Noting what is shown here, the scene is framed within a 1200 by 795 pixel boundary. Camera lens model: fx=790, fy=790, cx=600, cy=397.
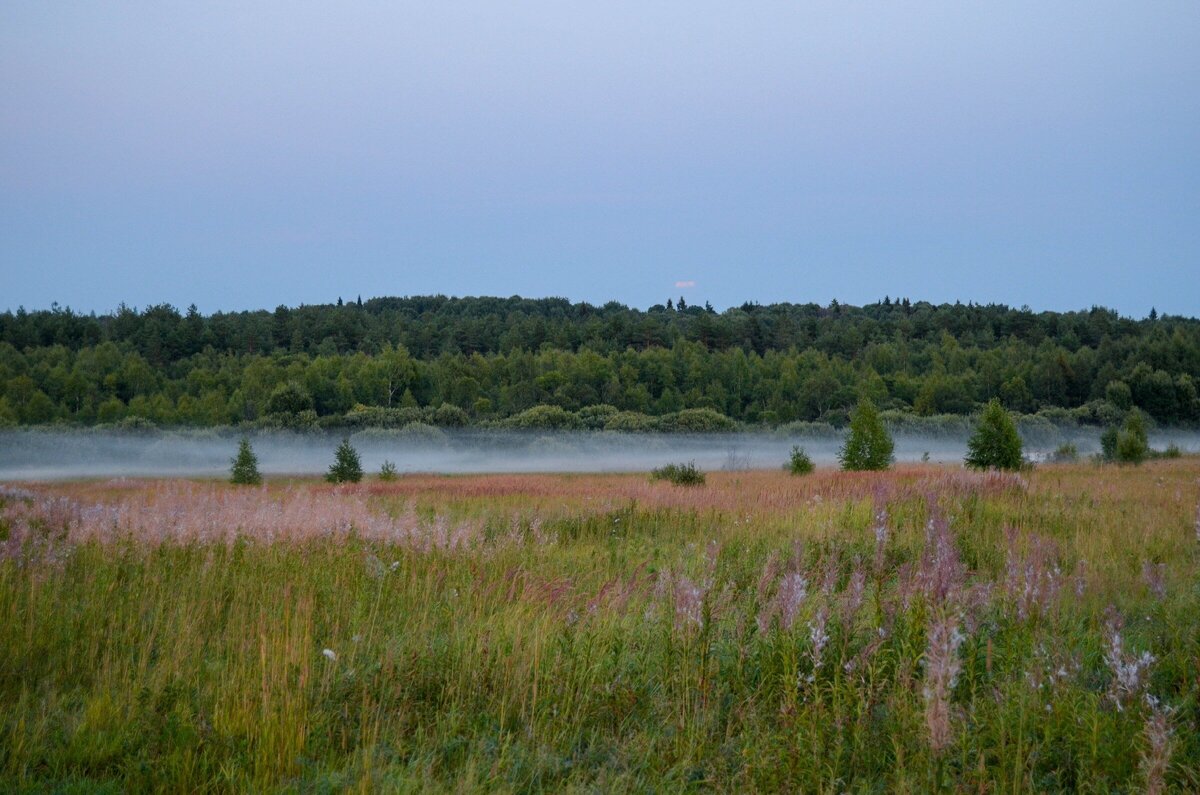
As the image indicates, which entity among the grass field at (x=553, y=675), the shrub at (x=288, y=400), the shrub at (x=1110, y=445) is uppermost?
the shrub at (x=288, y=400)

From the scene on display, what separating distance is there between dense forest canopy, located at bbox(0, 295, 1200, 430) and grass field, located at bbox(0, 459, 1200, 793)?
1310cm

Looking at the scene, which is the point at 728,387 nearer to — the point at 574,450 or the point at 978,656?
the point at 574,450

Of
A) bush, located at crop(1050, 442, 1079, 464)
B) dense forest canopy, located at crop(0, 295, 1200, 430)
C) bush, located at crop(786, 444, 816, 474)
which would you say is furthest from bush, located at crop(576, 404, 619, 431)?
bush, located at crop(786, 444, 816, 474)

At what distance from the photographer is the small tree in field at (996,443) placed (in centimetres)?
2508

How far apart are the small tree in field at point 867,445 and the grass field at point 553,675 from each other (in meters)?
20.5

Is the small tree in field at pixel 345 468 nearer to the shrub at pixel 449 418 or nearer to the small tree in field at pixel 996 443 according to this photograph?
the small tree in field at pixel 996 443

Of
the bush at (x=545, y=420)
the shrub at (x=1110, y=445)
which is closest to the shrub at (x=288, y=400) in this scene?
the bush at (x=545, y=420)

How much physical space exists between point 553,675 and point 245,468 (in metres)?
21.5

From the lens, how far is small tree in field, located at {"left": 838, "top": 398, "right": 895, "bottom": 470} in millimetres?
28714

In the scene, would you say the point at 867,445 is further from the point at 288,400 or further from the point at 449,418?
the point at 449,418

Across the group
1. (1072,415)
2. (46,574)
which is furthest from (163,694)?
(1072,415)

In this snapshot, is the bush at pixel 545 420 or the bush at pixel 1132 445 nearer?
the bush at pixel 1132 445

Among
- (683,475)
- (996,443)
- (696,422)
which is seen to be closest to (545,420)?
(696,422)

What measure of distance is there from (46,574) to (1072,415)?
76.2m
